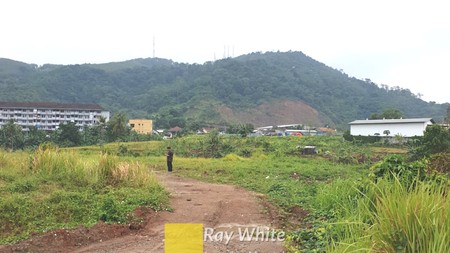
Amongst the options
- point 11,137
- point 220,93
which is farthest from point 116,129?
point 220,93

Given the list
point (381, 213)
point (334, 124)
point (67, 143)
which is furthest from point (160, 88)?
point (381, 213)

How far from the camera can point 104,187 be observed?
959 cm

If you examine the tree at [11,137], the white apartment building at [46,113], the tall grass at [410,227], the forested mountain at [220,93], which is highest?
the forested mountain at [220,93]

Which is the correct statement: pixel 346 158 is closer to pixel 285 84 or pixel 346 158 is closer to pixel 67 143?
pixel 67 143

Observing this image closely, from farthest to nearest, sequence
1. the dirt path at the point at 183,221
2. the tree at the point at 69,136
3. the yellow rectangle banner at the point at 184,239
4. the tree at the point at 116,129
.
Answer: the tree at the point at 116,129, the tree at the point at 69,136, the dirt path at the point at 183,221, the yellow rectangle banner at the point at 184,239

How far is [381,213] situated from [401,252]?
0.45m

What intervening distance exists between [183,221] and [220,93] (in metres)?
96.3

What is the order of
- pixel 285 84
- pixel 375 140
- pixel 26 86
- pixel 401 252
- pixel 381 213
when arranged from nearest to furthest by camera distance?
1. pixel 401 252
2. pixel 381 213
3. pixel 375 140
4. pixel 26 86
5. pixel 285 84

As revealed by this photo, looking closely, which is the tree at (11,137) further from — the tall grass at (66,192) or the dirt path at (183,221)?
the dirt path at (183,221)

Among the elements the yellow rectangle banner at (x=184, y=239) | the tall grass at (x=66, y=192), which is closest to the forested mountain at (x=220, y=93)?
the tall grass at (x=66, y=192)

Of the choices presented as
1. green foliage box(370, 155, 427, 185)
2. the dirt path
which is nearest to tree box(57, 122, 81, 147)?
the dirt path

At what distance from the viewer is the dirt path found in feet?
19.6

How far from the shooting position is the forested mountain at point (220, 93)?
9675cm

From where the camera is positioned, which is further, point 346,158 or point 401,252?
point 346,158
